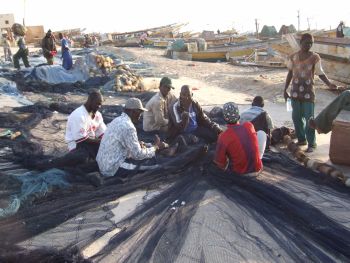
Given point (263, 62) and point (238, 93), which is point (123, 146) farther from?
point (263, 62)

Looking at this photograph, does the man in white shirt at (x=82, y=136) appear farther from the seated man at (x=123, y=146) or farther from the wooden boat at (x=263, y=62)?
the wooden boat at (x=263, y=62)

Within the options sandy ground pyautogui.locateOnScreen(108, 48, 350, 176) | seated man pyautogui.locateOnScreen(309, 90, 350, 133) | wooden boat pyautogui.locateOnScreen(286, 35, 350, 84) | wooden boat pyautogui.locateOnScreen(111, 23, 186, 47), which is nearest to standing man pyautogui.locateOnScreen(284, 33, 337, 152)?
sandy ground pyautogui.locateOnScreen(108, 48, 350, 176)

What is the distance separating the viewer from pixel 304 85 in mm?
5992

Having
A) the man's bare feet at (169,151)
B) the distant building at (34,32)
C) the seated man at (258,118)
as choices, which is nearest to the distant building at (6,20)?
the distant building at (34,32)

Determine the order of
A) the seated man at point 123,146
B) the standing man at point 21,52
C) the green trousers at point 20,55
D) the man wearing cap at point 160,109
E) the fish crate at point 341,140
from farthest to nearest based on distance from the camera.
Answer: the green trousers at point 20,55 → the standing man at point 21,52 → the man wearing cap at point 160,109 → the fish crate at point 341,140 → the seated man at point 123,146

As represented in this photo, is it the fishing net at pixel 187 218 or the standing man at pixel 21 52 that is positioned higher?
the standing man at pixel 21 52

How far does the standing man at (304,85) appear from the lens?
594cm

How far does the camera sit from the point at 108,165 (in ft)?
15.7

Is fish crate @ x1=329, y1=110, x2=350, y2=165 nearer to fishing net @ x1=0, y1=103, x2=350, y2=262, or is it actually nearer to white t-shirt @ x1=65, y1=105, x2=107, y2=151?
fishing net @ x1=0, y1=103, x2=350, y2=262

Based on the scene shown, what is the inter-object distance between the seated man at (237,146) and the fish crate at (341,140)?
49.7 inches

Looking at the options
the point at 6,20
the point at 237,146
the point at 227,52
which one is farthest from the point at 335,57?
the point at 6,20

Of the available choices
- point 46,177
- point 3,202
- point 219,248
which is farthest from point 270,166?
point 3,202

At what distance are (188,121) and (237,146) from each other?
1582 millimetres

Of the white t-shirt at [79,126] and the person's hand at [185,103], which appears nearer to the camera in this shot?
the white t-shirt at [79,126]
